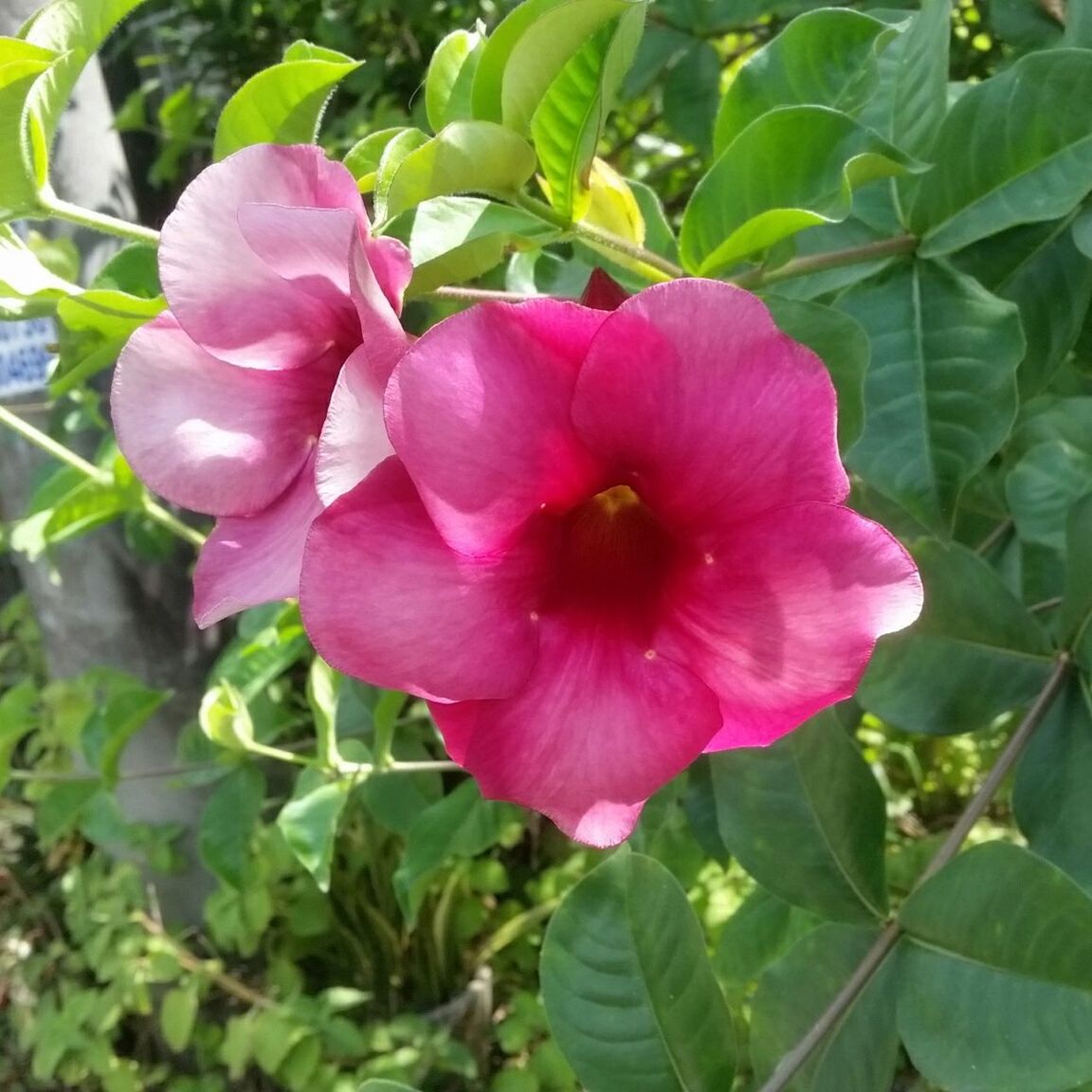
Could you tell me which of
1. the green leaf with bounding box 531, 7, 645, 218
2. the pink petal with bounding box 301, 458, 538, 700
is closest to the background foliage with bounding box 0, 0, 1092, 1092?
the green leaf with bounding box 531, 7, 645, 218

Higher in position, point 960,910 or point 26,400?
point 960,910

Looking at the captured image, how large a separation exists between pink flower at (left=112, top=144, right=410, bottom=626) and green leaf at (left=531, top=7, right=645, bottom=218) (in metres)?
0.09

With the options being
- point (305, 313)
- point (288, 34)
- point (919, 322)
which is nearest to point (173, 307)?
point (305, 313)

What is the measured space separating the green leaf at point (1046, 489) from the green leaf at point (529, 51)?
435 mm

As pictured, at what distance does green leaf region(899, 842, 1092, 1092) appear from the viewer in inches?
16.6

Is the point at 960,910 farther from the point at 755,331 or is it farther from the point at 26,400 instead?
the point at 26,400

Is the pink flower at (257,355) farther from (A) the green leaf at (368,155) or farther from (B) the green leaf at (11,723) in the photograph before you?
(B) the green leaf at (11,723)

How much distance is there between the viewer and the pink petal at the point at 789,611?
33cm

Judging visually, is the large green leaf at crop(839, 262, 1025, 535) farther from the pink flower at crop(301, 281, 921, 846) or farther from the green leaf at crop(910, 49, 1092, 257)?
the pink flower at crop(301, 281, 921, 846)

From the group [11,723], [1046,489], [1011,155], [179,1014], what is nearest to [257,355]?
[1011,155]

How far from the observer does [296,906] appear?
5.41 ft

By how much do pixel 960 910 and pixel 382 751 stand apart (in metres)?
0.52

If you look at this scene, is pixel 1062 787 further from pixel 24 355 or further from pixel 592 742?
pixel 24 355

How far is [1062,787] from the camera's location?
552 millimetres
